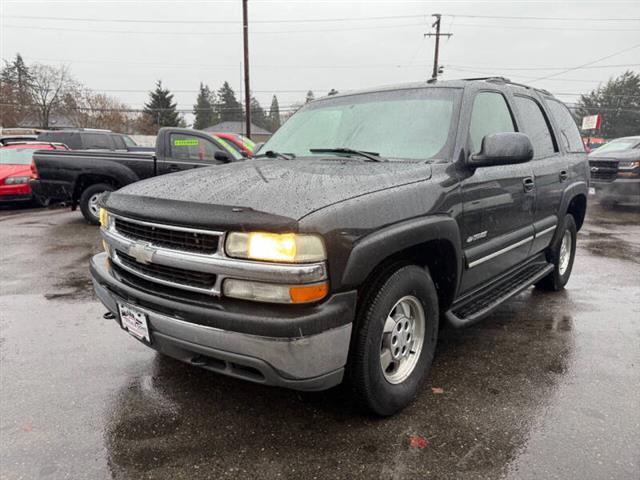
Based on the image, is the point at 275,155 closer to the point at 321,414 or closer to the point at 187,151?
the point at 321,414

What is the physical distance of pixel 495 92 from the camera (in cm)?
360

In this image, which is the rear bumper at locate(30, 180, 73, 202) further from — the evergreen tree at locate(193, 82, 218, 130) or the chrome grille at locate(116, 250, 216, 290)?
the evergreen tree at locate(193, 82, 218, 130)

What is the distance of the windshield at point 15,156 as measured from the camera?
36.8 feet

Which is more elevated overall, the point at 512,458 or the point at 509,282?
the point at 509,282

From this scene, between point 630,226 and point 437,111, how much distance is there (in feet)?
28.0

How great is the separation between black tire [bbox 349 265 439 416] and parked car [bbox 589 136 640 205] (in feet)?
35.2

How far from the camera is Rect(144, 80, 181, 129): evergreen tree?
6312cm

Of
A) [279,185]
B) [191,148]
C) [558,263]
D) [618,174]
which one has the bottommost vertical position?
[558,263]

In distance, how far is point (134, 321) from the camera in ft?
8.28

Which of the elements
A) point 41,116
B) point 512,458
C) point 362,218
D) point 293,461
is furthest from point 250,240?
point 41,116

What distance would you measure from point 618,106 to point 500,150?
71803 mm

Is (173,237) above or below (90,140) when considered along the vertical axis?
below

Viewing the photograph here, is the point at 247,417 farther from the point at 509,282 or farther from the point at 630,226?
the point at 630,226

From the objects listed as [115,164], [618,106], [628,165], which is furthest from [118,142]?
[618,106]
